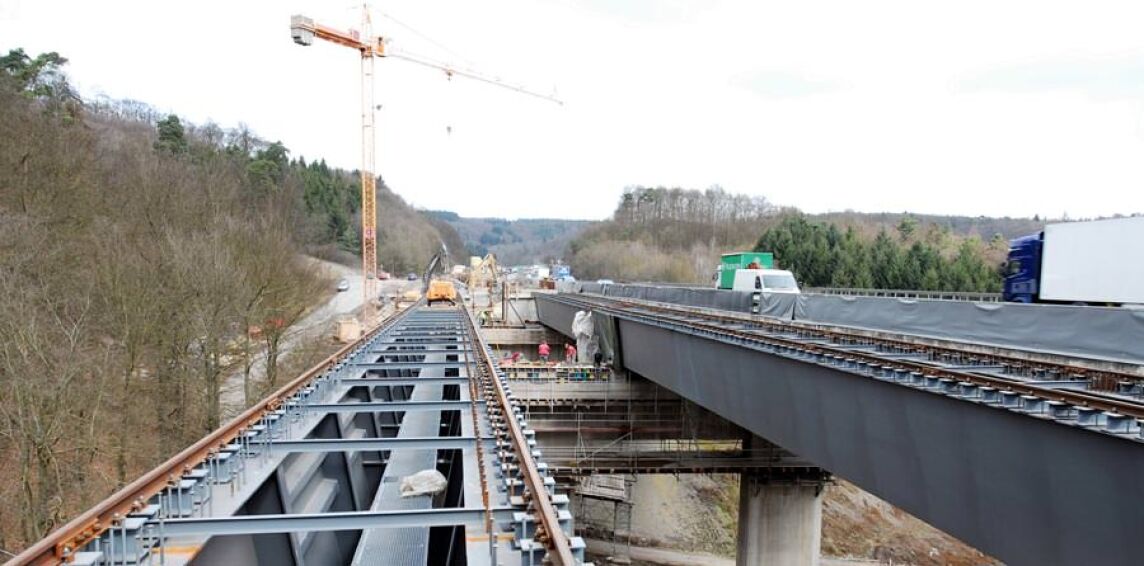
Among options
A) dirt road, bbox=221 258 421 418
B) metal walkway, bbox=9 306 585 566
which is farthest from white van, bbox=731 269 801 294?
dirt road, bbox=221 258 421 418

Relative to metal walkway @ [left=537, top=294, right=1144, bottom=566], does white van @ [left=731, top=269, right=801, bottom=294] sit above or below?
above

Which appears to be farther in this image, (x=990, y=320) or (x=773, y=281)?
(x=773, y=281)

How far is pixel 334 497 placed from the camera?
8.90 meters

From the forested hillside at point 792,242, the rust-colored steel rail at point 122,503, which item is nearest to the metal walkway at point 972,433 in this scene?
the rust-colored steel rail at point 122,503

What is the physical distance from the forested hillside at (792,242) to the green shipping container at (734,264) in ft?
110

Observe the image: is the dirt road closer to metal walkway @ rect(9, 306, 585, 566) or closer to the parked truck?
metal walkway @ rect(9, 306, 585, 566)

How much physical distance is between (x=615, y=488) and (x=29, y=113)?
29996mm

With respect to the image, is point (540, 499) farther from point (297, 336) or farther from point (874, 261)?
point (874, 261)

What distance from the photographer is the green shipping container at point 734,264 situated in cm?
4182

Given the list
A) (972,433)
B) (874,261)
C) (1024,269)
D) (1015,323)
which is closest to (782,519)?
(1024,269)

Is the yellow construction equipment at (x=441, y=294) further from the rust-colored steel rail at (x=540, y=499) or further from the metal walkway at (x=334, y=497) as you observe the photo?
the rust-colored steel rail at (x=540, y=499)

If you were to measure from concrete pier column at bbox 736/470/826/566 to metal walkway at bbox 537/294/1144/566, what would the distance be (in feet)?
48.2

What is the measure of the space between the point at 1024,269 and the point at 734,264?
1888 centimetres

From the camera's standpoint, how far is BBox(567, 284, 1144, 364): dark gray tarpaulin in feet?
40.7
